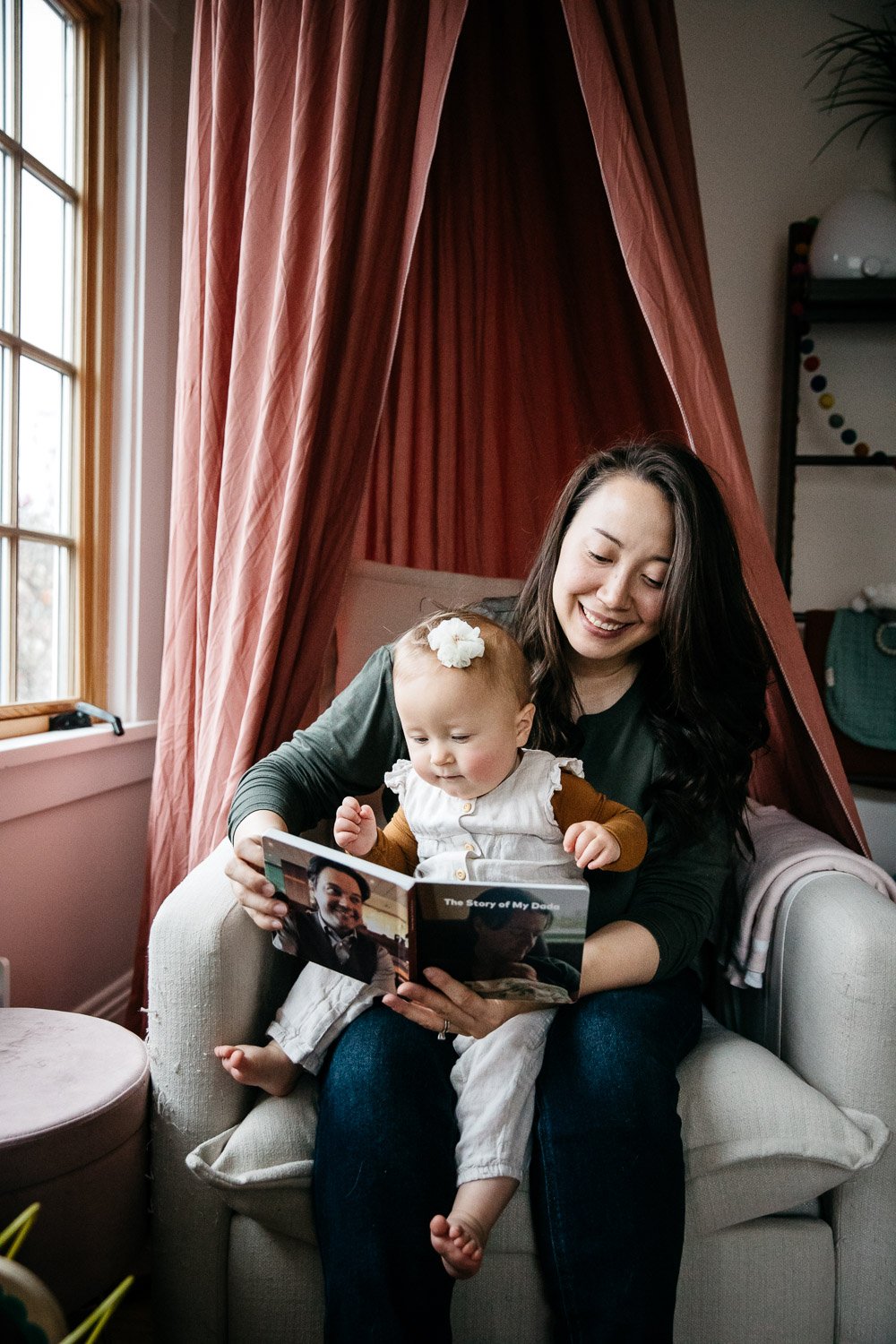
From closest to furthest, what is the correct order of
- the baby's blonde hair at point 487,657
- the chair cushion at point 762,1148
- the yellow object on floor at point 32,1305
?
the yellow object on floor at point 32,1305 → the chair cushion at point 762,1148 → the baby's blonde hair at point 487,657

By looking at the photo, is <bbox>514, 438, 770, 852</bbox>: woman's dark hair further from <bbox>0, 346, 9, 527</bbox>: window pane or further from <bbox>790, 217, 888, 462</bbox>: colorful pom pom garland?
<bbox>790, 217, 888, 462</bbox>: colorful pom pom garland

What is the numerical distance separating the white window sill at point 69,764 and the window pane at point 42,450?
1.44 ft

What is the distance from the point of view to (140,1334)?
1.23m

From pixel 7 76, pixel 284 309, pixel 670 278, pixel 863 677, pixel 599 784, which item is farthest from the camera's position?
pixel 863 677

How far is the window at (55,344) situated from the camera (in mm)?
1729

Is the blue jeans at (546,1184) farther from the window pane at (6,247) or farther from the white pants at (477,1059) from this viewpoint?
the window pane at (6,247)

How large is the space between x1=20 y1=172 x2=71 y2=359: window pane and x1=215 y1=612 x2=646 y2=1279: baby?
3.93ft

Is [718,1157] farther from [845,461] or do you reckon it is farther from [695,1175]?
[845,461]

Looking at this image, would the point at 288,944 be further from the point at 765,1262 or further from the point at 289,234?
the point at 289,234

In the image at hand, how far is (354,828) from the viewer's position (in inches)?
43.0

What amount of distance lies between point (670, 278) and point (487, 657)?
0.72 metres

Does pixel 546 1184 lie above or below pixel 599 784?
below

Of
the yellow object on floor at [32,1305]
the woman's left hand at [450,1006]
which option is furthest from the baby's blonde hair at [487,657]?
the yellow object on floor at [32,1305]

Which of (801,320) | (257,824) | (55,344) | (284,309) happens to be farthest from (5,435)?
(801,320)
